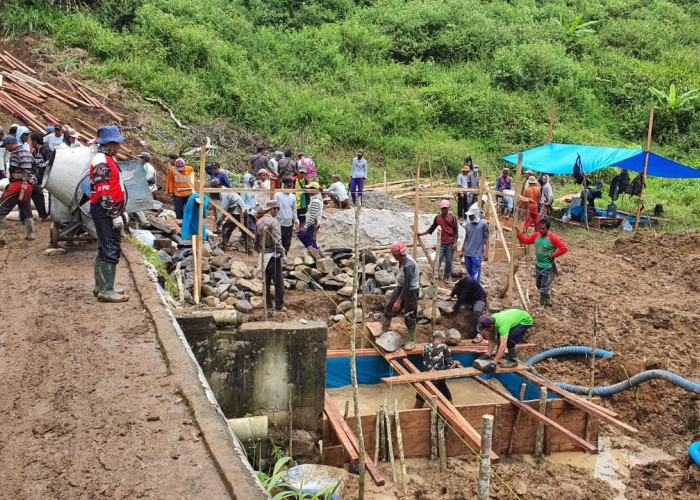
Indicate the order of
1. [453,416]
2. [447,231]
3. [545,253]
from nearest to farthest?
[453,416], [545,253], [447,231]

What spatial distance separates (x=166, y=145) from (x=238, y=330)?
12.4 meters

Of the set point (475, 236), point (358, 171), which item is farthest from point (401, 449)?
point (358, 171)

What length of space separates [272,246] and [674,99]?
20496 millimetres

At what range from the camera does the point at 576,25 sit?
3017cm

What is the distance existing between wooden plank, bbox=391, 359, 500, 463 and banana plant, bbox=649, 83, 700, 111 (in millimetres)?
20147

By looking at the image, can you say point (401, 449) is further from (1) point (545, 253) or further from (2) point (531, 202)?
(2) point (531, 202)

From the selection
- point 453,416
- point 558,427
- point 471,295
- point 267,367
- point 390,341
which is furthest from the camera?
point 471,295

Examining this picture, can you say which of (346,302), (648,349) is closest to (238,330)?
(346,302)

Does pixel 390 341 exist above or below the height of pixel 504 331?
below

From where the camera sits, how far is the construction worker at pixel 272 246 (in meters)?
9.34

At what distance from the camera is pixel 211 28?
23641mm

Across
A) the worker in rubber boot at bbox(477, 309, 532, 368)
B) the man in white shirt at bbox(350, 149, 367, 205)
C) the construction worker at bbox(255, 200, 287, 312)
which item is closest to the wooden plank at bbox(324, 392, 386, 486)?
the worker in rubber boot at bbox(477, 309, 532, 368)

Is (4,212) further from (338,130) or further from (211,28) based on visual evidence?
(211,28)

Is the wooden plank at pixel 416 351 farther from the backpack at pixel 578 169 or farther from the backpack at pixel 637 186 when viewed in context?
the backpack at pixel 637 186
